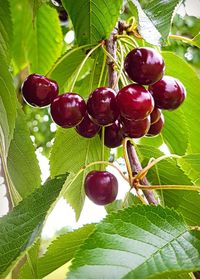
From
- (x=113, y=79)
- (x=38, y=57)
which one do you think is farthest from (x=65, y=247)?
(x=38, y=57)

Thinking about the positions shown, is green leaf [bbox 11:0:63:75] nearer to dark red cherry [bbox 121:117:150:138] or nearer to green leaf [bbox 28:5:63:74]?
green leaf [bbox 28:5:63:74]

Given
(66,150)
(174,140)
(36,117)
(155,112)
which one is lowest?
(36,117)

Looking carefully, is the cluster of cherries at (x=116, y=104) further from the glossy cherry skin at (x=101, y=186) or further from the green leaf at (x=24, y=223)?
the green leaf at (x=24, y=223)

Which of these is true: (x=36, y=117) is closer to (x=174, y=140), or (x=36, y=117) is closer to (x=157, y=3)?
(x=174, y=140)

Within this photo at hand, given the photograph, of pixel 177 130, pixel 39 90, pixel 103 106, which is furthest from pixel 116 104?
pixel 177 130

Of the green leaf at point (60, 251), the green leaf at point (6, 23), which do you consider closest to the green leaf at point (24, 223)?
the green leaf at point (60, 251)
